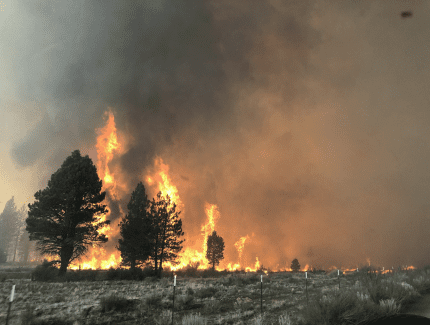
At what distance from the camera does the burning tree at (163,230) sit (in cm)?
3634

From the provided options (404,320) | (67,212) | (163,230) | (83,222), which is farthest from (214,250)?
(404,320)

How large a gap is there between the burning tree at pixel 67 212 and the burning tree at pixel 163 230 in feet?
28.2

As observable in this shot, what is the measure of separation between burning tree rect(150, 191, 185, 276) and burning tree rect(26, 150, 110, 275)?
8589 mm

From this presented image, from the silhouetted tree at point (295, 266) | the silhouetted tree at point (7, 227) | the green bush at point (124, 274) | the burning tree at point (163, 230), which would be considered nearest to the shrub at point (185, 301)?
the green bush at point (124, 274)

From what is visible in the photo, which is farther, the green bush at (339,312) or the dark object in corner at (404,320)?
the green bush at (339,312)

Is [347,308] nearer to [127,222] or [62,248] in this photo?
[62,248]

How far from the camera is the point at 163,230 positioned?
3716 cm

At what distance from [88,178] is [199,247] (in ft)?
188

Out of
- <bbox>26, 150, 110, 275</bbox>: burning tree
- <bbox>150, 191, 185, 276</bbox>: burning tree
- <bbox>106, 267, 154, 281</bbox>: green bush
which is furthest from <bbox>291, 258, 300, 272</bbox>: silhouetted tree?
<bbox>26, 150, 110, 275</bbox>: burning tree

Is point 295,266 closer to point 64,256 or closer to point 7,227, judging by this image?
point 64,256

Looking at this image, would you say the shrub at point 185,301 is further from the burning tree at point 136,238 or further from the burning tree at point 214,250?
the burning tree at point 214,250

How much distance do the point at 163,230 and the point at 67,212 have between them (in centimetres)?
1366

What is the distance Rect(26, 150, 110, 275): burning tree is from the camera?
26.3 m

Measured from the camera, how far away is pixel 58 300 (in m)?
15.4
